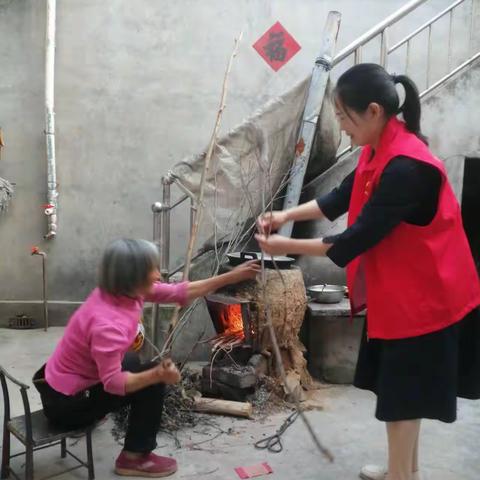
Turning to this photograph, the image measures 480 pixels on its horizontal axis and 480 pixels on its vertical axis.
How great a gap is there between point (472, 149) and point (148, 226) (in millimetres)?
3733

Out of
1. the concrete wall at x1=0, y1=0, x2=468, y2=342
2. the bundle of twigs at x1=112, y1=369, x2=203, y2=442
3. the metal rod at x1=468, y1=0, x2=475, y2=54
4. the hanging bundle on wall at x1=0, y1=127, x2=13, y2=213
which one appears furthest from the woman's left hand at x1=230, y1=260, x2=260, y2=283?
the metal rod at x1=468, y1=0, x2=475, y2=54

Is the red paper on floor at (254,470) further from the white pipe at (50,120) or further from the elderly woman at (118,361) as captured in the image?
the white pipe at (50,120)

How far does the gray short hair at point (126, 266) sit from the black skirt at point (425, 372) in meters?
1.17

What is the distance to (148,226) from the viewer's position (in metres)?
6.73

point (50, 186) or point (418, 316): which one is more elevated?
point (50, 186)

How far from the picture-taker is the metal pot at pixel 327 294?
4.78 m

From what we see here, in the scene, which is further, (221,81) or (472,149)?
(221,81)

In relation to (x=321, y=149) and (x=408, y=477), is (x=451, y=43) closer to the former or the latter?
(x=321, y=149)

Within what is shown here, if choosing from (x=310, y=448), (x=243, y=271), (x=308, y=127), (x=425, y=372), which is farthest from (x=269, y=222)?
(x=308, y=127)

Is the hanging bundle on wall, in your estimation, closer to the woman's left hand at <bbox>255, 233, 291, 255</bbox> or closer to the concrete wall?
the concrete wall

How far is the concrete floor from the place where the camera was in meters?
3.29

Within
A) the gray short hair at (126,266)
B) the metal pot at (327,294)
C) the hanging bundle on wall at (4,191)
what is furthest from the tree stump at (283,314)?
the hanging bundle on wall at (4,191)

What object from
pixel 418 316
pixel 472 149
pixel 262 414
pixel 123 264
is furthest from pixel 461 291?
pixel 472 149

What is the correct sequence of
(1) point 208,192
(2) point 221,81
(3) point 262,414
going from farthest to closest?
(2) point 221,81, (1) point 208,192, (3) point 262,414
